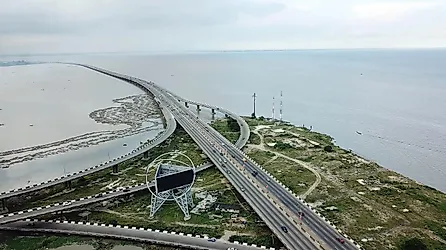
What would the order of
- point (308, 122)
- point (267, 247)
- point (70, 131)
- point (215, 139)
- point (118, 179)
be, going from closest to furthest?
point (267, 247)
point (118, 179)
point (215, 139)
point (70, 131)
point (308, 122)

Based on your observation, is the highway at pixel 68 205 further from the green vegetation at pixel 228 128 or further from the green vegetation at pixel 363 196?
the green vegetation at pixel 228 128

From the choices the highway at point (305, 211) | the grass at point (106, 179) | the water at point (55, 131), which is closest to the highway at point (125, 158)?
the grass at point (106, 179)

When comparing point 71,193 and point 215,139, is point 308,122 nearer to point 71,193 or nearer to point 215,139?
point 215,139

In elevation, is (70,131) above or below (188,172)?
below

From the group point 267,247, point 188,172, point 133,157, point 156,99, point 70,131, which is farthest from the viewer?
point 156,99

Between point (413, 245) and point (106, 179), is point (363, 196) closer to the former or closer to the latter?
point (413, 245)

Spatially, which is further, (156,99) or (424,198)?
(156,99)

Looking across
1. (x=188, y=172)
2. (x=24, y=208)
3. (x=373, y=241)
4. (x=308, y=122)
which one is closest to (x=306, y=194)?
(x=373, y=241)
